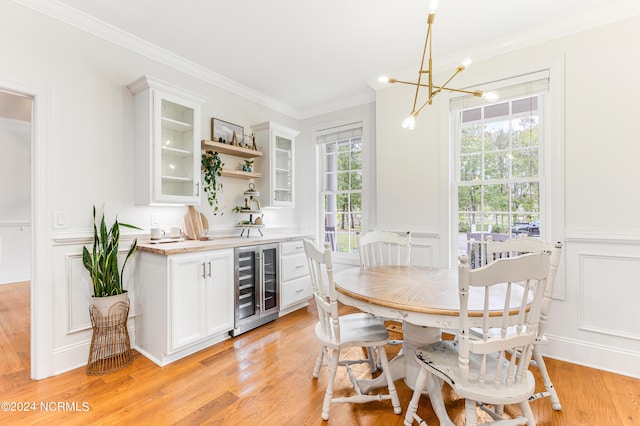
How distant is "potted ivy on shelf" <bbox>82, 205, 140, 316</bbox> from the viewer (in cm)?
229

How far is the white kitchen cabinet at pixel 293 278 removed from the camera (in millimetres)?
3422

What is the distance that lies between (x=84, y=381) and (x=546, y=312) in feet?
10.3

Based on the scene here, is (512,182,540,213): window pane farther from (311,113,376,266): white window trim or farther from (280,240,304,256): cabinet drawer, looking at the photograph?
(280,240,304,256): cabinet drawer

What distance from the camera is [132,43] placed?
266 centimetres

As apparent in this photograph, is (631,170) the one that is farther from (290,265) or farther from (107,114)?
(107,114)

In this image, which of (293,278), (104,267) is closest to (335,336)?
(293,278)

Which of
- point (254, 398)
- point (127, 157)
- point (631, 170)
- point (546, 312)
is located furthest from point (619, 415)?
point (127, 157)

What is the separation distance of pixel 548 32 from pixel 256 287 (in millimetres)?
3605

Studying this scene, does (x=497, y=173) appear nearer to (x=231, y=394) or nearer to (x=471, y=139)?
(x=471, y=139)

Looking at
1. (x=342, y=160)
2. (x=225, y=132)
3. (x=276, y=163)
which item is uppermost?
(x=225, y=132)

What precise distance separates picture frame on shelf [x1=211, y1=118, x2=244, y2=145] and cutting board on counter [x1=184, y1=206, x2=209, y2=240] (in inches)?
34.9

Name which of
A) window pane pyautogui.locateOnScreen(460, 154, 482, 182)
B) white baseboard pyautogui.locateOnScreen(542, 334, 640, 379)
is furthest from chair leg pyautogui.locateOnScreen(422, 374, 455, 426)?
window pane pyautogui.locateOnScreen(460, 154, 482, 182)

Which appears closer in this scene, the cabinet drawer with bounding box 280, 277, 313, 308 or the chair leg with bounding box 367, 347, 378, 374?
the chair leg with bounding box 367, 347, 378, 374

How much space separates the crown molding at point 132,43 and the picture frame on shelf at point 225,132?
43cm
